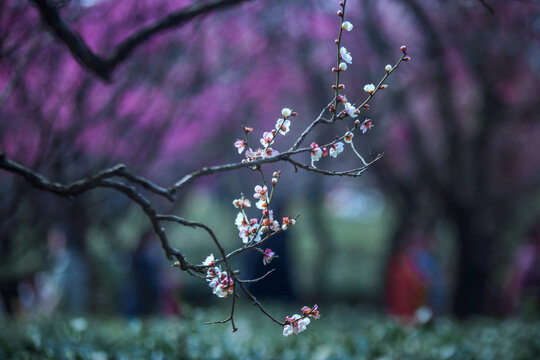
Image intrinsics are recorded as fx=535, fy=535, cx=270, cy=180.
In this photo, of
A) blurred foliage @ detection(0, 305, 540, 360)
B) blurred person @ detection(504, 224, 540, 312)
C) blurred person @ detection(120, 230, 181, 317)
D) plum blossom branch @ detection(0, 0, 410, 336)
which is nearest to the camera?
plum blossom branch @ detection(0, 0, 410, 336)

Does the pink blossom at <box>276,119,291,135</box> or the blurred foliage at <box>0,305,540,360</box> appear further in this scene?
the blurred foliage at <box>0,305,540,360</box>

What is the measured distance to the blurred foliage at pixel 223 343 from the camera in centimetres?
334

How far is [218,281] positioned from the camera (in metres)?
2.10

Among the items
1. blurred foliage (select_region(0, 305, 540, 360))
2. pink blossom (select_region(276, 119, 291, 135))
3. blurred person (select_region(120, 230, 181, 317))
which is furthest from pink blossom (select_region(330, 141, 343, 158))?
blurred person (select_region(120, 230, 181, 317))

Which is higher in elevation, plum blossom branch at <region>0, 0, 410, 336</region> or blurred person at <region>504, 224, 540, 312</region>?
blurred person at <region>504, 224, 540, 312</region>

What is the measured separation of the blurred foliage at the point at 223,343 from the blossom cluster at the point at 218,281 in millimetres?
1409

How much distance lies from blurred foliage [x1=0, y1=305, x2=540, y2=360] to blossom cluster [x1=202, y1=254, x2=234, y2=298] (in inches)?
55.5

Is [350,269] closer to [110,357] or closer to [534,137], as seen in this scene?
[534,137]

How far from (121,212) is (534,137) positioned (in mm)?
9061

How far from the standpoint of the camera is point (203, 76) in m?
6.12

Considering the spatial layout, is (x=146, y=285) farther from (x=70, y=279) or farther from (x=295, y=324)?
(x=295, y=324)

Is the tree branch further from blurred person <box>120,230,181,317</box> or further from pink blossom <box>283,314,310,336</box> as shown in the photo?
blurred person <box>120,230,181,317</box>

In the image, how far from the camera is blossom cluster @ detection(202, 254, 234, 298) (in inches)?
81.8

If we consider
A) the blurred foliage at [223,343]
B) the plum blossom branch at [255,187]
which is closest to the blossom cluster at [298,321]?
the plum blossom branch at [255,187]
